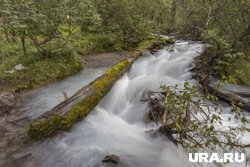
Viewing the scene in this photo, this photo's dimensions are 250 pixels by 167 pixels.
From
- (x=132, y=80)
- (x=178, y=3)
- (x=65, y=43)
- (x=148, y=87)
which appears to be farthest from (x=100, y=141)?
(x=178, y=3)

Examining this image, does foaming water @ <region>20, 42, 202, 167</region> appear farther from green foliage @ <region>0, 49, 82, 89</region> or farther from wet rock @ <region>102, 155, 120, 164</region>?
green foliage @ <region>0, 49, 82, 89</region>

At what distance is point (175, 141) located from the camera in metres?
4.84

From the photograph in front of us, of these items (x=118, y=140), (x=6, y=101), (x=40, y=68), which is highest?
(x=40, y=68)

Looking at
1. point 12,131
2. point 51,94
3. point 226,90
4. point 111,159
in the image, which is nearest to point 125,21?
point 51,94

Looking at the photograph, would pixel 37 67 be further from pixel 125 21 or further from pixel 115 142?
pixel 125 21

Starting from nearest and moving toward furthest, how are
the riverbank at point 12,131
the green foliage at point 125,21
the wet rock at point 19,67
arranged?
1. the riverbank at point 12,131
2. the wet rock at point 19,67
3. the green foliage at point 125,21

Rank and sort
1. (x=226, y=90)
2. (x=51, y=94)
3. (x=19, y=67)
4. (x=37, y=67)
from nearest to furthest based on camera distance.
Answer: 1. (x=226, y=90)
2. (x=51, y=94)
3. (x=19, y=67)
4. (x=37, y=67)

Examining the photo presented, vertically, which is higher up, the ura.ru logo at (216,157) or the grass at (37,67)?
the grass at (37,67)

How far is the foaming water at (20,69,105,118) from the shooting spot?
6.57 metres

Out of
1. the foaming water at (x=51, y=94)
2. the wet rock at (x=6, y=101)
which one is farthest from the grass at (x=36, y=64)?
the wet rock at (x=6, y=101)

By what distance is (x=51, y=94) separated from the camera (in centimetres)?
760

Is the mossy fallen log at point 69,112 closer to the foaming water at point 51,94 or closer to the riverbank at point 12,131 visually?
the riverbank at point 12,131

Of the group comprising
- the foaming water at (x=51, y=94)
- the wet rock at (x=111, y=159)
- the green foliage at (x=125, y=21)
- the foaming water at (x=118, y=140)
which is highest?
the green foliage at (x=125, y=21)

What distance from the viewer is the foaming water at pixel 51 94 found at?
21.6 ft
